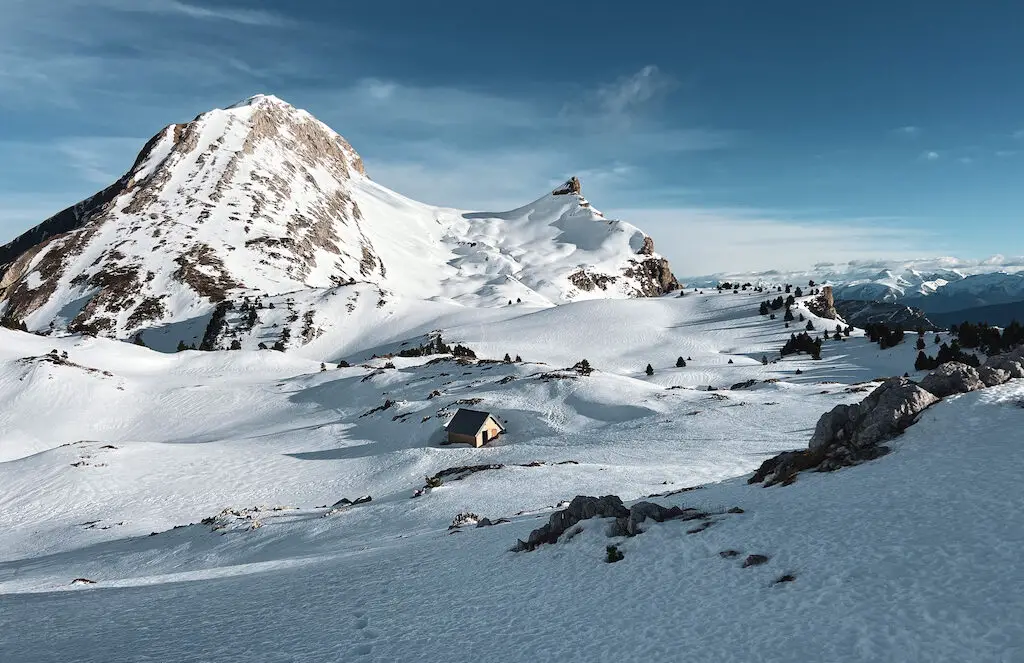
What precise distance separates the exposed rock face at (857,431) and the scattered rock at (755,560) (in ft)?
25.5

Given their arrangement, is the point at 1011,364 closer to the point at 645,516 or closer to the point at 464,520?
the point at 645,516

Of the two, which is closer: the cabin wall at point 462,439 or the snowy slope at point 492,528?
the snowy slope at point 492,528

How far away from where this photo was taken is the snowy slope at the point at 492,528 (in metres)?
11.8

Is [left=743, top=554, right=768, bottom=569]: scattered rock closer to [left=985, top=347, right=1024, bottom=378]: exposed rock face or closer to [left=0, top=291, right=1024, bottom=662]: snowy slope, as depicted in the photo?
[left=0, top=291, right=1024, bottom=662]: snowy slope

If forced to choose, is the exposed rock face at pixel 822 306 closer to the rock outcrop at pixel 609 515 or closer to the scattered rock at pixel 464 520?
the scattered rock at pixel 464 520

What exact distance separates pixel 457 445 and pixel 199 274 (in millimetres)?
133973

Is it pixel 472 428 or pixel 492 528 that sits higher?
pixel 492 528

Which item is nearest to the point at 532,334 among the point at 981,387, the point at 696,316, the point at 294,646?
the point at 696,316

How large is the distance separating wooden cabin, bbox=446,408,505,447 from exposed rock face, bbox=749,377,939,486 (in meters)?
30.3

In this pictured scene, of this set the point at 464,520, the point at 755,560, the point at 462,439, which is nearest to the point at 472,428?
the point at 462,439

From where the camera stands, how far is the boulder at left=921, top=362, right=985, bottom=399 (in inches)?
905

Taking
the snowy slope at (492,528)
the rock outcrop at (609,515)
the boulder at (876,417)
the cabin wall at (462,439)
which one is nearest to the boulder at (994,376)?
the snowy slope at (492,528)

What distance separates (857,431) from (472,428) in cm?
3388

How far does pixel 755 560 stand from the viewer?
14078 mm
